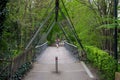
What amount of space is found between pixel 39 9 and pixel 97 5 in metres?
7.06

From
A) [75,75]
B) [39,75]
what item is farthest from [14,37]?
[75,75]

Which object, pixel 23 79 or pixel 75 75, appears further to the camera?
pixel 75 75

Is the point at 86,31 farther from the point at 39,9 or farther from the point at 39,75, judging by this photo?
the point at 39,75

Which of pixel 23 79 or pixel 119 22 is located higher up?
pixel 119 22

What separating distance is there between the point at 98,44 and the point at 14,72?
36.6 feet

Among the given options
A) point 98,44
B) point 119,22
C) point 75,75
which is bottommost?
point 75,75

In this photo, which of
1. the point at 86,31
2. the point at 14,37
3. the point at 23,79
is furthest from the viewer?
the point at 86,31

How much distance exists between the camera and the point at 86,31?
20500 mm

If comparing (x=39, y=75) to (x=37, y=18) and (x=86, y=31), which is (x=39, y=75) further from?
(x=37, y=18)

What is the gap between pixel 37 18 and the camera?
24875 mm

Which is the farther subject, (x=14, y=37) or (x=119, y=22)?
(x=14, y=37)

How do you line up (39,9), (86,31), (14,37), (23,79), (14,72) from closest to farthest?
(14,72)
(23,79)
(14,37)
(86,31)
(39,9)

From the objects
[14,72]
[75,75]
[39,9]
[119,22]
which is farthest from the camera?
[39,9]

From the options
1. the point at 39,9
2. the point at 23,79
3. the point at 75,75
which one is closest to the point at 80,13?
the point at 39,9
